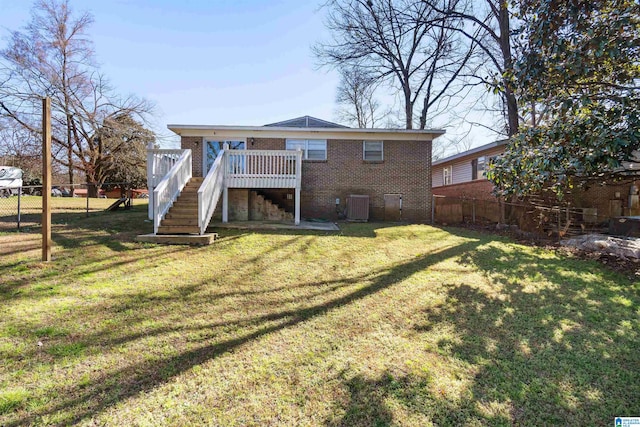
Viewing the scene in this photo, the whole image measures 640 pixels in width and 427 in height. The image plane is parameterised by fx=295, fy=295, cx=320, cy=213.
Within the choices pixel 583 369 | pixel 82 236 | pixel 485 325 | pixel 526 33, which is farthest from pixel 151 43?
pixel 583 369

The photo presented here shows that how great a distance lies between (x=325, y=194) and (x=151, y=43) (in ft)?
27.3

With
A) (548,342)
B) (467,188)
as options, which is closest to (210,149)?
(548,342)

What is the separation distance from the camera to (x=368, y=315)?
3865mm

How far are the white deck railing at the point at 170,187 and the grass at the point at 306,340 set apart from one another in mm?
1174

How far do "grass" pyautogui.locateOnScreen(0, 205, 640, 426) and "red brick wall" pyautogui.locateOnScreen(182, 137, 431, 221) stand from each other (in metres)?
5.80

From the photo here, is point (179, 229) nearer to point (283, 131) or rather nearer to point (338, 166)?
point (283, 131)

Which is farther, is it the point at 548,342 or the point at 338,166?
the point at 338,166

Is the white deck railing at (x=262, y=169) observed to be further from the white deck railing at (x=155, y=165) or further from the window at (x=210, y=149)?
the window at (x=210, y=149)

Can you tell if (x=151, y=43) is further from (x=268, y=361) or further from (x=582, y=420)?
(x=582, y=420)

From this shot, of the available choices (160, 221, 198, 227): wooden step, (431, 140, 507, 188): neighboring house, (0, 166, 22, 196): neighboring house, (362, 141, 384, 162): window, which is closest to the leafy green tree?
(362, 141, 384, 162): window

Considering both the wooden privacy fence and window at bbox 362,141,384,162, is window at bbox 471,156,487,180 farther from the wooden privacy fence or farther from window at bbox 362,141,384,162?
window at bbox 362,141,384,162

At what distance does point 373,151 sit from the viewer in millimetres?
11867

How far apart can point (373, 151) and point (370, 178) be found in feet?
3.62

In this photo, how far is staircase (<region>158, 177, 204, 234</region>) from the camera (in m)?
6.93
